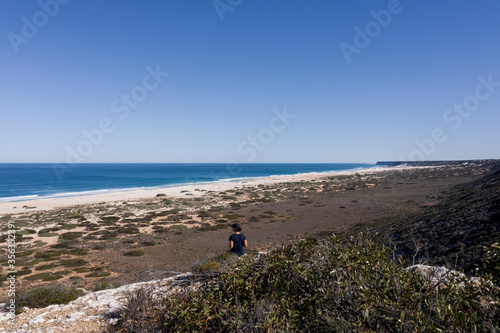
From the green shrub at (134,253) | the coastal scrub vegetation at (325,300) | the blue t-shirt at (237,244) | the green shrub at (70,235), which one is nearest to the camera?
the coastal scrub vegetation at (325,300)

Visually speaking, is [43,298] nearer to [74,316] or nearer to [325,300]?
[74,316]

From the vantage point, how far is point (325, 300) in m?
4.38

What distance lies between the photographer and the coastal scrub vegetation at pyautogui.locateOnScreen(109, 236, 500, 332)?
11.5 feet

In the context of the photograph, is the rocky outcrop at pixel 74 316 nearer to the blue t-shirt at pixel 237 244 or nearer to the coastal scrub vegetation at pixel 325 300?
the coastal scrub vegetation at pixel 325 300

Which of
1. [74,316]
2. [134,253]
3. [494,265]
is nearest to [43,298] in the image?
[74,316]

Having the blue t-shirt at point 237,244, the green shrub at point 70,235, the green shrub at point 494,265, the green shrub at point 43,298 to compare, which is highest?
the green shrub at point 494,265

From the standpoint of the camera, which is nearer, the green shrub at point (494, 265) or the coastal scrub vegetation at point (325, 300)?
the coastal scrub vegetation at point (325, 300)

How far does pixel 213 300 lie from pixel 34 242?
22659mm

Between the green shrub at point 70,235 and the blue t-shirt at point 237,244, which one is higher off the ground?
the blue t-shirt at point 237,244

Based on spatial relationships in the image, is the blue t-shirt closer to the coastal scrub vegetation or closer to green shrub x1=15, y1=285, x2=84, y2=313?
the coastal scrub vegetation

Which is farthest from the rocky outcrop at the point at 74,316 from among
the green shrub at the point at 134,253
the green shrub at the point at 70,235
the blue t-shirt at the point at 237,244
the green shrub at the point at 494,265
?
the green shrub at the point at 70,235

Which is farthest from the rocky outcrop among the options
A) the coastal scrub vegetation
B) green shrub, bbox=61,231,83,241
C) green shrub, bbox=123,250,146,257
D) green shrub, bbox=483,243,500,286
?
green shrub, bbox=61,231,83,241

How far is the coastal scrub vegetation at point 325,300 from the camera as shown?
138 inches

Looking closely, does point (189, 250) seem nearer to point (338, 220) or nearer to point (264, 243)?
point (264, 243)
